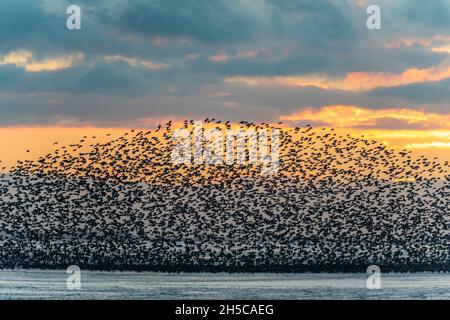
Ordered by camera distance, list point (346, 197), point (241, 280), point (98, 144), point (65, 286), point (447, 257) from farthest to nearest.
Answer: point (447, 257) < point (346, 197) < point (98, 144) < point (241, 280) < point (65, 286)

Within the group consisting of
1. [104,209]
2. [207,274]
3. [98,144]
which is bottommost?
[207,274]

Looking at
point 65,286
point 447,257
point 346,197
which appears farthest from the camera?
point 447,257

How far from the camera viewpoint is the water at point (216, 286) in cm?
4797

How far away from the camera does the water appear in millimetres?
47969

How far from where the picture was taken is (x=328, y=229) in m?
75.9

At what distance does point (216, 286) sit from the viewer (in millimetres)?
55719
